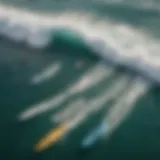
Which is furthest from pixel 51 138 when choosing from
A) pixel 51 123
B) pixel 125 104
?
pixel 125 104

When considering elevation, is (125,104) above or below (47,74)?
below

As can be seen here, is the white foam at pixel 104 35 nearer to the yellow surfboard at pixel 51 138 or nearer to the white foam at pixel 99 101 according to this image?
the white foam at pixel 99 101

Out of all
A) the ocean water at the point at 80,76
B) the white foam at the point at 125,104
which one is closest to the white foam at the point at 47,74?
the ocean water at the point at 80,76

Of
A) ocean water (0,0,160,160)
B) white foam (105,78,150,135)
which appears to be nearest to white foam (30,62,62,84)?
ocean water (0,0,160,160)

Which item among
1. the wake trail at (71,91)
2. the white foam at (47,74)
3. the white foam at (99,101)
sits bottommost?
the white foam at (99,101)

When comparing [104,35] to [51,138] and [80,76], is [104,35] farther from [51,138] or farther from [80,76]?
[51,138]
